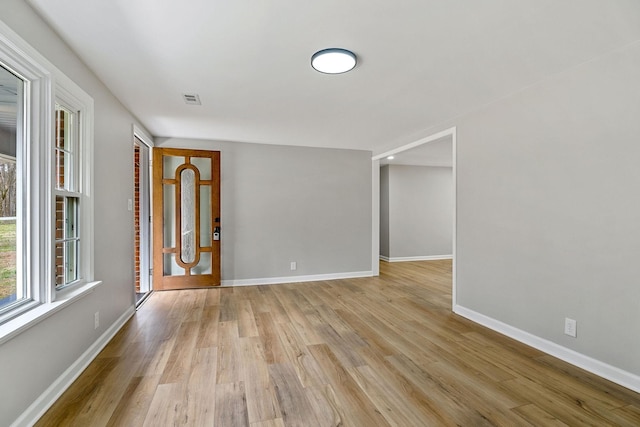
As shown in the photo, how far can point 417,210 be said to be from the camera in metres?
7.45

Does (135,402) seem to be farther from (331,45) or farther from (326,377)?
(331,45)

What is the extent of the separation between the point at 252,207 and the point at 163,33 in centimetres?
323

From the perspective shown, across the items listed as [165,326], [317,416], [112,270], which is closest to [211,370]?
[317,416]

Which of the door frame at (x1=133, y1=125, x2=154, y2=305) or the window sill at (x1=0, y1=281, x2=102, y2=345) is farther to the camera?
the door frame at (x1=133, y1=125, x2=154, y2=305)

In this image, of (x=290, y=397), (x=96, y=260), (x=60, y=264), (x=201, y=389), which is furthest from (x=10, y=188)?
(x=290, y=397)

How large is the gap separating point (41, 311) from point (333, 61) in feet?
8.05

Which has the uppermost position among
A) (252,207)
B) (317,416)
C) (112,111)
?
(112,111)

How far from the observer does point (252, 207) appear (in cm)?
496

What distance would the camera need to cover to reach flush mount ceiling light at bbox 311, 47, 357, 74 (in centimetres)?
211

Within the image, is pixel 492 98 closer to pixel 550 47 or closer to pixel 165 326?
pixel 550 47

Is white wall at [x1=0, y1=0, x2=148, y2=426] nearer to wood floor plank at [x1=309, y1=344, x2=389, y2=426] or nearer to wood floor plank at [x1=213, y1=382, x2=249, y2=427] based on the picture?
wood floor plank at [x1=213, y1=382, x2=249, y2=427]

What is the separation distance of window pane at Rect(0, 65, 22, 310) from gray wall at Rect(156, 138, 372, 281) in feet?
9.94

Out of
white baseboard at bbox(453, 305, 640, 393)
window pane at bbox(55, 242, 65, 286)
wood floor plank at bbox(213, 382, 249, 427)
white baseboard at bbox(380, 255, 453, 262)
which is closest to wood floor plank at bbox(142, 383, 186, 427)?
wood floor plank at bbox(213, 382, 249, 427)

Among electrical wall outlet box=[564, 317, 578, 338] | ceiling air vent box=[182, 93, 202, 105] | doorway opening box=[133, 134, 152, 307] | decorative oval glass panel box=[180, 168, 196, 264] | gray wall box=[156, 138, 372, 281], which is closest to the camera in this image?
electrical wall outlet box=[564, 317, 578, 338]
